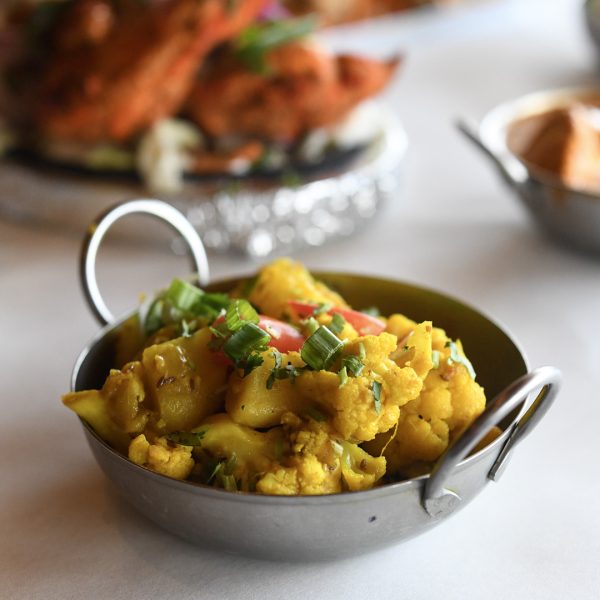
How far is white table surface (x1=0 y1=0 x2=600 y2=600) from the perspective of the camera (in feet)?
2.23

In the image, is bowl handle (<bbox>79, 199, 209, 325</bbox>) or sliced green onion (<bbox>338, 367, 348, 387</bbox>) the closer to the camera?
sliced green onion (<bbox>338, 367, 348, 387</bbox>)

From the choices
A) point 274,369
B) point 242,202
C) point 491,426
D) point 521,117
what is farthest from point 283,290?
point 521,117

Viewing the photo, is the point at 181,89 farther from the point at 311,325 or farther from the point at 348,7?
the point at 348,7

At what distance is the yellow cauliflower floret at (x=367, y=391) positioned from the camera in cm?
62

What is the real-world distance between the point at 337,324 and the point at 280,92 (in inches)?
26.0

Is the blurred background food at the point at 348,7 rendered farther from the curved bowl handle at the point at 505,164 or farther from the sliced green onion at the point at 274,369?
the sliced green onion at the point at 274,369

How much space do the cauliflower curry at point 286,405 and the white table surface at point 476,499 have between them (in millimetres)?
87

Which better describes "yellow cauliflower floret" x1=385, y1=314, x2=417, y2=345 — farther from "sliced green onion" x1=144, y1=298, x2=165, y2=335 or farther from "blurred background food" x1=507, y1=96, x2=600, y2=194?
"blurred background food" x1=507, y1=96, x2=600, y2=194

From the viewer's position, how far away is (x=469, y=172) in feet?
4.99

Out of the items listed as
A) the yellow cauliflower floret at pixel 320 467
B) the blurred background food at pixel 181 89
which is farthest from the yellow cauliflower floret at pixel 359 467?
the blurred background food at pixel 181 89

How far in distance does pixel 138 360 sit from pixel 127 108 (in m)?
0.63

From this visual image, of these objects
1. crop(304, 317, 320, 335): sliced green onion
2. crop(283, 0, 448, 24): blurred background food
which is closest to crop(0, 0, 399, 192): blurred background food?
crop(304, 317, 320, 335): sliced green onion

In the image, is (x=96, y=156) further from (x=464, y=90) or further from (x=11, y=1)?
(x=464, y=90)

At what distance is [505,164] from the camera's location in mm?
1196
